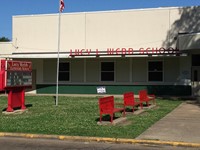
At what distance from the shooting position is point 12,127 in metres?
13.3

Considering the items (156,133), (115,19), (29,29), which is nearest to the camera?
(156,133)

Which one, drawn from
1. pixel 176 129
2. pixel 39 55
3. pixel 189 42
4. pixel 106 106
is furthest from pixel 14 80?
pixel 39 55

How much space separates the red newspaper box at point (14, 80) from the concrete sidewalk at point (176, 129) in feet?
22.6

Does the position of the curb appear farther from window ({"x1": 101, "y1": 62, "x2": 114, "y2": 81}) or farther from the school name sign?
window ({"x1": 101, "y1": 62, "x2": 114, "y2": 81})

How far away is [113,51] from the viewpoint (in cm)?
3047

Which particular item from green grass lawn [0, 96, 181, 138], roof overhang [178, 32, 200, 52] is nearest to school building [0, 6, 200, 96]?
roof overhang [178, 32, 200, 52]

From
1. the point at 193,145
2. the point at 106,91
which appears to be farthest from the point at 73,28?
the point at 193,145

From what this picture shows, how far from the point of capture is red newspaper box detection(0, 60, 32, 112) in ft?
54.9

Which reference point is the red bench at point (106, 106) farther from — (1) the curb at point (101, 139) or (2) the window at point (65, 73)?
(2) the window at point (65, 73)

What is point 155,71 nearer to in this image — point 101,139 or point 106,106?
point 106,106

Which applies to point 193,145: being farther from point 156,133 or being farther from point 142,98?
point 142,98

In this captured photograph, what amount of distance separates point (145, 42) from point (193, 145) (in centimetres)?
2064

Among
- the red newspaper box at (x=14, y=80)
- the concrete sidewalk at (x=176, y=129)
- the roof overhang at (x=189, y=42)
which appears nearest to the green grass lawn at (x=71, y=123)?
the concrete sidewalk at (x=176, y=129)

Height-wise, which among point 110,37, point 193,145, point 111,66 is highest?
point 110,37
